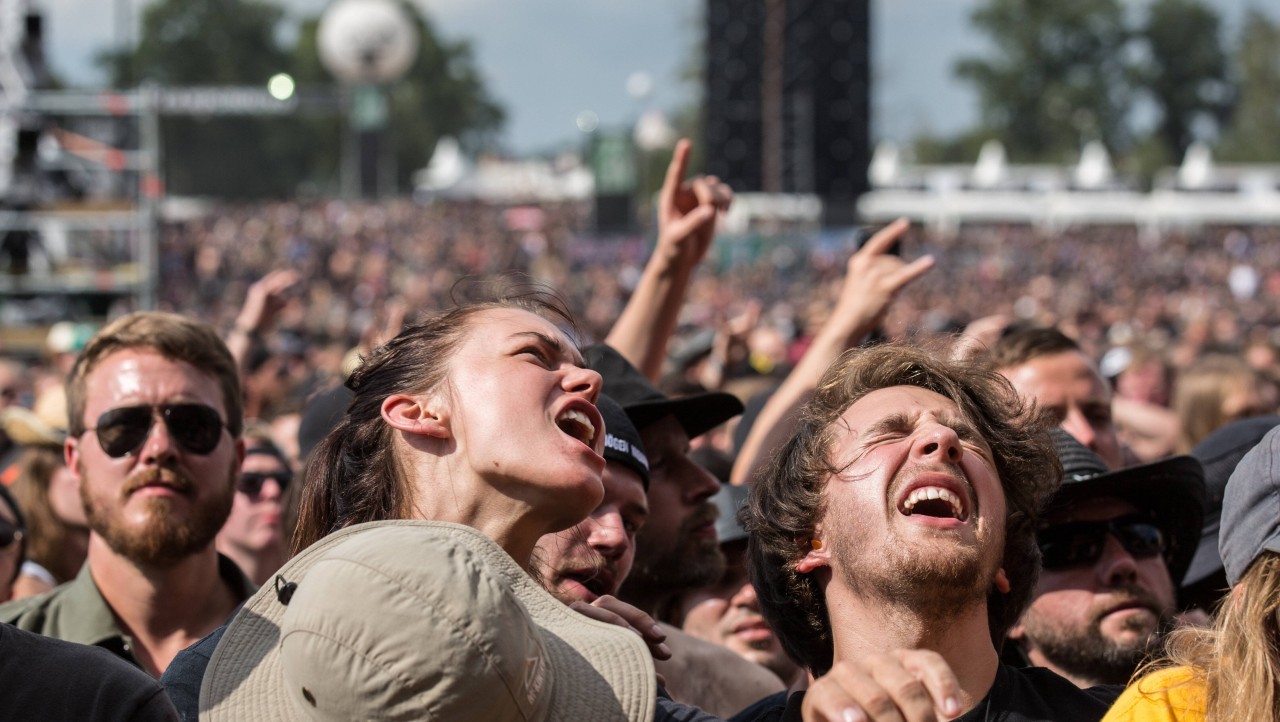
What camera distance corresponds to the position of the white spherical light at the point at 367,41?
50469mm

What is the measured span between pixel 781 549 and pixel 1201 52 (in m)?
116

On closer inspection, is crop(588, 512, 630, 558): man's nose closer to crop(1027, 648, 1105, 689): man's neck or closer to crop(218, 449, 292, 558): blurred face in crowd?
crop(1027, 648, 1105, 689): man's neck

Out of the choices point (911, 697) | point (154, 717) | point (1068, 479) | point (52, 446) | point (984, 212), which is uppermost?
point (911, 697)

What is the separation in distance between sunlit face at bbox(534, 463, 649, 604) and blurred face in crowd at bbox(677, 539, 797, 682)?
79cm

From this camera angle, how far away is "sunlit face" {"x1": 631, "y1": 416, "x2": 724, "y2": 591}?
3691 millimetres

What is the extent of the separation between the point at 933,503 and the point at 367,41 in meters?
50.2

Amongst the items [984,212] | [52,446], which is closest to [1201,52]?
[984,212]

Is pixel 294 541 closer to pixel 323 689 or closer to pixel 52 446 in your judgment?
pixel 323 689

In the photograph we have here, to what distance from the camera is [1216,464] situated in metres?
4.29

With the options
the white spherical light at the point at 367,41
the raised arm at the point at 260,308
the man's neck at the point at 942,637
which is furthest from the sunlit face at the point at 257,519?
the white spherical light at the point at 367,41

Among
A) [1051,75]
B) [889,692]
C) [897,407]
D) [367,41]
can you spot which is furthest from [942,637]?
[1051,75]

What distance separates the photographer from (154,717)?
2.07 meters

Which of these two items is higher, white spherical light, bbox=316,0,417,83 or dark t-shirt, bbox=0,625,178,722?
dark t-shirt, bbox=0,625,178,722

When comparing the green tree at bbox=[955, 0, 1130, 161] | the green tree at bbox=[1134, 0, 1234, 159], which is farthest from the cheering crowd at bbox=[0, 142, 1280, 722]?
the green tree at bbox=[1134, 0, 1234, 159]
